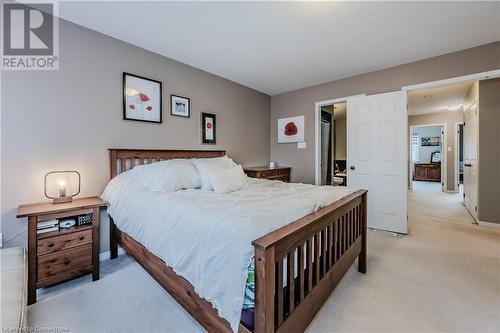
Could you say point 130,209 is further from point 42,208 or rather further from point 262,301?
point 262,301

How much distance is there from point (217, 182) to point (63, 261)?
147cm

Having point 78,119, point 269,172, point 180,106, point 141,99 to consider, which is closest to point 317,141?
point 269,172

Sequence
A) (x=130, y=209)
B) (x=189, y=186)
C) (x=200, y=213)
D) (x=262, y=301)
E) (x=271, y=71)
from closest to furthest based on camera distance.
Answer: (x=262, y=301) < (x=200, y=213) < (x=130, y=209) < (x=189, y=186) < (x=271, y=71)

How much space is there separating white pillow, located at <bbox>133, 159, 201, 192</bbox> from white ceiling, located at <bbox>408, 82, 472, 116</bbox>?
162 inches

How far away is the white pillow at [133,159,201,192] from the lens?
2.21 m

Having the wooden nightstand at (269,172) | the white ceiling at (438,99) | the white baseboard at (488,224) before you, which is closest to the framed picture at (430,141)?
the white ceiling at (438,99)

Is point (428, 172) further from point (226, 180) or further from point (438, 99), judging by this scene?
point (226, 180)

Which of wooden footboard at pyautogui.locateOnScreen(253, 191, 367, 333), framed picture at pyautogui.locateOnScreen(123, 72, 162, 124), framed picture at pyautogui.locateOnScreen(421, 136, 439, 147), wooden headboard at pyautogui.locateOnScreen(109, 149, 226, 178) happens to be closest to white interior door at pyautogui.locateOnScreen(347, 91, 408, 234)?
wooden footboard at pyautogui.locateOnScreen(253, 191, 367, 333)

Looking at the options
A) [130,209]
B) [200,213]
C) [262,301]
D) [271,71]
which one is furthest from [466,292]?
[271,71]

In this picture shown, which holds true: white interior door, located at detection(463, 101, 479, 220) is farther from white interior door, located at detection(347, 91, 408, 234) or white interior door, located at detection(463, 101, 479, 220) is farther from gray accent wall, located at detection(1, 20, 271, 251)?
gray accent wall, located at detection(1, 20, 271, 251)

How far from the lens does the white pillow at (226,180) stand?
7.32 ft

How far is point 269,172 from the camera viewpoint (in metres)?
4.10

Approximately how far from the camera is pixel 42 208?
1.86m

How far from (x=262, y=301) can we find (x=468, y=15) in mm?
3138
